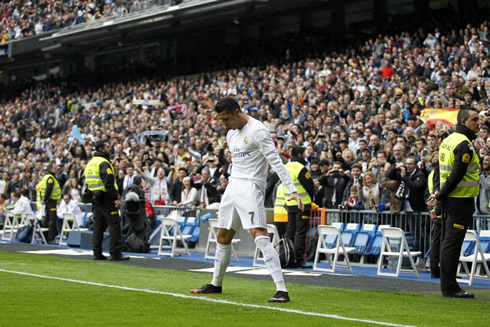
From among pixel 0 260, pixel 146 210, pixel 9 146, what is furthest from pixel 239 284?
pixel 9 146

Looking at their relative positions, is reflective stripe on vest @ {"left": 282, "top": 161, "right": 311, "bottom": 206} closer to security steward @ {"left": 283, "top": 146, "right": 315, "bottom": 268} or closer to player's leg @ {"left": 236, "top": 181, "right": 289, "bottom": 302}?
security steward @ {"left": 283, "top": 146, "right": 315, "bottom": 268}

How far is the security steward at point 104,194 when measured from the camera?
14.4 meters

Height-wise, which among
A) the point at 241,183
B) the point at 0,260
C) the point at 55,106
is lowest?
the point at 0,260

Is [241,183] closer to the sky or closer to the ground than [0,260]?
closer to the sky

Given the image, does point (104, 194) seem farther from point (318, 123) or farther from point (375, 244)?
point (318, 123)

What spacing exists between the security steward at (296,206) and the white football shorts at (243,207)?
5444 millimetres

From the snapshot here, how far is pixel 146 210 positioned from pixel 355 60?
10204 mm

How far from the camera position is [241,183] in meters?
8.11

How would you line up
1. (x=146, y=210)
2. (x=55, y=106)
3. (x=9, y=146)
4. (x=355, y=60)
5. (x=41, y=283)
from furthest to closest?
(x=55, y=106)
(x=9, y=146)
(x=355, y=60)
(x=146, y=210)
(x=41, y=283)

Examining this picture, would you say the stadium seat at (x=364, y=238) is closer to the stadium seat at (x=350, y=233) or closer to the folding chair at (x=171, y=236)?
the stadium seat at (x=350, y=233)

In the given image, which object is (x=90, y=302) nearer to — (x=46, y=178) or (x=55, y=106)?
(x=46, y=178)

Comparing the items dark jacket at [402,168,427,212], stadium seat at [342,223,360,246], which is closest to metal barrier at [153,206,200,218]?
stadium seat at [342,223,360,246]

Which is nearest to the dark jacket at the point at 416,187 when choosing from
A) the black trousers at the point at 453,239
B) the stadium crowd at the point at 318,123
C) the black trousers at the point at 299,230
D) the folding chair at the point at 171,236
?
the stadium crowd at the point at 318,123

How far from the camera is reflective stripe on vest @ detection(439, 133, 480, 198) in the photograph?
8.66 meters
